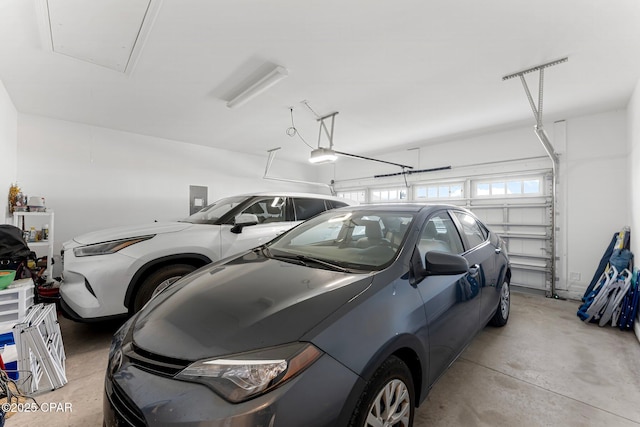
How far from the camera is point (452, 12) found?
2158 mm

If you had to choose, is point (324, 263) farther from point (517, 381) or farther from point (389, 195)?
point (389, 195)

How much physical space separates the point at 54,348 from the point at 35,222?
3.61 metres

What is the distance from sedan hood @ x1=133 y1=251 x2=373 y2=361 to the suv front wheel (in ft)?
4.37

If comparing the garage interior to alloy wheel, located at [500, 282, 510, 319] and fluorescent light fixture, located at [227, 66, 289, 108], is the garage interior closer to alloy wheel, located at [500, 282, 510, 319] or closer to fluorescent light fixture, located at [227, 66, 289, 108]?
fluorescent light fixture, located at [227, 66, 289, 108]

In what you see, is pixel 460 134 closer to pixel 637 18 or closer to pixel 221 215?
pixel 637 18

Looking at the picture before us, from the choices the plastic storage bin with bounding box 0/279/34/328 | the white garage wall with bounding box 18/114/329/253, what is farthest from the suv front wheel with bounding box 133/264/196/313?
the white garage wall with bounding box 18/114/329/253

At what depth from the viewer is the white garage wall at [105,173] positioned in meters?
4.52

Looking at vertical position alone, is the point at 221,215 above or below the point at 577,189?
below

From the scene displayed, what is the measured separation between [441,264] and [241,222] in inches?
87.5

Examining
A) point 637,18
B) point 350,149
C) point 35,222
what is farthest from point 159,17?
point 350,149

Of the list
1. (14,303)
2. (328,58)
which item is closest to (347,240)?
(328,58)

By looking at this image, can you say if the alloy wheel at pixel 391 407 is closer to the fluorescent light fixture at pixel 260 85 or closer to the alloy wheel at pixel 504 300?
the alloy wheel at pixel 504 300

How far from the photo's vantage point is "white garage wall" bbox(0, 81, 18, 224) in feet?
11.3

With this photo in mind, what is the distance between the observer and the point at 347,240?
2102 millimetres
